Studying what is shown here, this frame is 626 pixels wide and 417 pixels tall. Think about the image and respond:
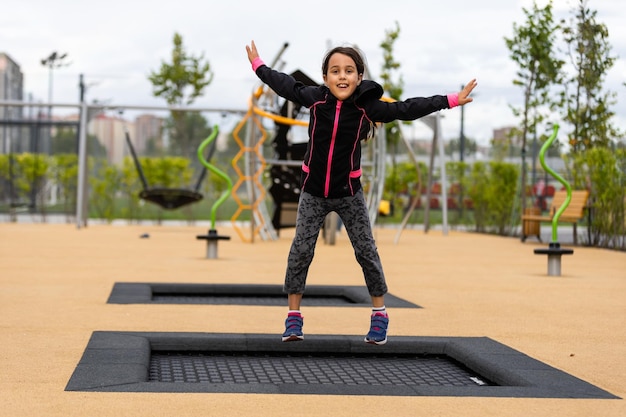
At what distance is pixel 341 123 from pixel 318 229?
423 millimetres

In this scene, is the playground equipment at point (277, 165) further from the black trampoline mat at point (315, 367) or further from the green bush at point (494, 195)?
the black trampoline mat at point (315, 367)

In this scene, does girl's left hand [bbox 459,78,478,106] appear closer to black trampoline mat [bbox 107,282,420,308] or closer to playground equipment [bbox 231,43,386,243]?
black trampoline mat [bbox 107,282,420,308]

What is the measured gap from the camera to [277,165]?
1370 centimetres

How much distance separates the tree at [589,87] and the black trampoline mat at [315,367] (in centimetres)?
1097

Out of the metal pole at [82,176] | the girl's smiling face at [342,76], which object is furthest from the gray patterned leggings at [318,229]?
the metal pole at [82,176]

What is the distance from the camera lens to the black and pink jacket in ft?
12.6

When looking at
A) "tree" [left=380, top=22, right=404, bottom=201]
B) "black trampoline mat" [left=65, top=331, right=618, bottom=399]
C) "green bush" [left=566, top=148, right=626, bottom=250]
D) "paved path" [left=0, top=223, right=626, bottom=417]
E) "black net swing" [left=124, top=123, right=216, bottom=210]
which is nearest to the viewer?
"paved path" [left=0, top=223, right=626, bottom=417]

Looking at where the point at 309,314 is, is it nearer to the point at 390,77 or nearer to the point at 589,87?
the point at 589,87

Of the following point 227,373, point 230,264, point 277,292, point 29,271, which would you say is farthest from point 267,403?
point 230,264

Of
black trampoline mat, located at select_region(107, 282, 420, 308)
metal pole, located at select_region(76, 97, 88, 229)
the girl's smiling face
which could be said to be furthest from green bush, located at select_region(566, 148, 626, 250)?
the girl's smiling face

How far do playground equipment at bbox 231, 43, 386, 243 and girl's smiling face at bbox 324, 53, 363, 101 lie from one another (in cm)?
820

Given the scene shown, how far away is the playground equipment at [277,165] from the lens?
1256cm

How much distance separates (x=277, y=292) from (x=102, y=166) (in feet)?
43.9

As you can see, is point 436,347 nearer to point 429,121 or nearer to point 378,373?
point 378,373
